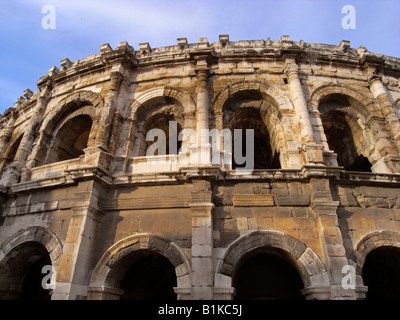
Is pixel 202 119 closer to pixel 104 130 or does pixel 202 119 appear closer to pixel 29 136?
pixel 104 130

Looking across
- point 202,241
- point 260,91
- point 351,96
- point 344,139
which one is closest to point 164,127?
point 260,91

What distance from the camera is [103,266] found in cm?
564

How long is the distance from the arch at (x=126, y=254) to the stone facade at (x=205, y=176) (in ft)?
0.09

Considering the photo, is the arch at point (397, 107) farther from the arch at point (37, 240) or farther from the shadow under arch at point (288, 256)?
the arch at point (37, 240)

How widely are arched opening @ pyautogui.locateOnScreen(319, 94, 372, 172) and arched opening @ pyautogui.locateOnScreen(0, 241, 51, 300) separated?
9021 millimetres

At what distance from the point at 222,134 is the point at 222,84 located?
71.9 inches

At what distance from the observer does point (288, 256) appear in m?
5.57

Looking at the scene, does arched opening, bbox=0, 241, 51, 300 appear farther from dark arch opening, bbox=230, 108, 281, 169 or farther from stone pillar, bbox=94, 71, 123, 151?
dark arch opening, bbox=230, 108, 281, 169

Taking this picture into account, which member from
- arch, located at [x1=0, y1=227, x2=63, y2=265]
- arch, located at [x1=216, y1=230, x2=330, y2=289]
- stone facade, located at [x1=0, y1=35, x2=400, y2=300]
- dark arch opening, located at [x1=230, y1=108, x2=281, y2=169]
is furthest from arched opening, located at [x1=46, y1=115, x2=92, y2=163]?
arch, located at [x1=216, y1=230, x2=330, y2=289]

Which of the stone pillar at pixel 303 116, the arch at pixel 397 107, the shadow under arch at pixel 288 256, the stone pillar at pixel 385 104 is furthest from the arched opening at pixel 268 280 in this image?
the arch at pixel 397 107

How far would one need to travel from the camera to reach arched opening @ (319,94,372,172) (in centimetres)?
807

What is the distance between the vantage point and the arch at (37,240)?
594 centimetres

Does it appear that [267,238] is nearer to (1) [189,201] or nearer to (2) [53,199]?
(1) [189,201]

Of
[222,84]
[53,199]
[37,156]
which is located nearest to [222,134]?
[222,84]
